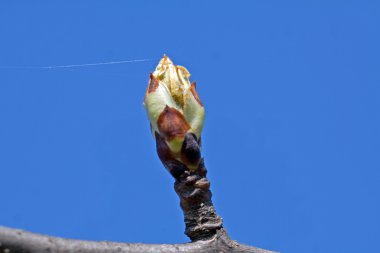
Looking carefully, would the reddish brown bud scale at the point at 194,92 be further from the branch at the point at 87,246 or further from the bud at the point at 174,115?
the branch at the point at 87,246

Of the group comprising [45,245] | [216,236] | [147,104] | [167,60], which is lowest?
[45,245]

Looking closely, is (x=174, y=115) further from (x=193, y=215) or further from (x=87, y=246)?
(x=87, y=246)

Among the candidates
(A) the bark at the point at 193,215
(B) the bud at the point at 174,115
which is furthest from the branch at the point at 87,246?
(B) the bud at the point at 174,115

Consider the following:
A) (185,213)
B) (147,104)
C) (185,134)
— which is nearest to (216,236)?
(185,213)

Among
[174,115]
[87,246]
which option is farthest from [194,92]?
[87,246]

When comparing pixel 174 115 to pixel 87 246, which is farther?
pixel 174 115

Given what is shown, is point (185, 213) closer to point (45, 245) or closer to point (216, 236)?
point (216, 236)

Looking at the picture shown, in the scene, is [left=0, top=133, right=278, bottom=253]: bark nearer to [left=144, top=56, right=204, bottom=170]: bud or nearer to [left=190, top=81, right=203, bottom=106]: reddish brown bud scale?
[left=144, top=56, right=204, bottom=170]: bud
